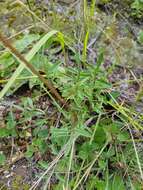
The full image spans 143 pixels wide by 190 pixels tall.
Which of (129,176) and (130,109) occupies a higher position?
(130,109)

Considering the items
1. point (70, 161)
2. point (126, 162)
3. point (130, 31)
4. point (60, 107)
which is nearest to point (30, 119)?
point (60, 107)

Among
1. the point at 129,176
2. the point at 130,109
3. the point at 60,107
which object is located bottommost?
the point at 129,176

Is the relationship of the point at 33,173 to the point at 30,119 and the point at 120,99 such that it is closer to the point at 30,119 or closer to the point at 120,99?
the point at 30,119

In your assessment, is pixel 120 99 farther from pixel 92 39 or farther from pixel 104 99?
pixel 92 39

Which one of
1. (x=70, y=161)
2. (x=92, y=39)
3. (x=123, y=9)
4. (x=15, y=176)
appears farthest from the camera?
(x=123, y=9)

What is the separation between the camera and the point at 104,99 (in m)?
1.46

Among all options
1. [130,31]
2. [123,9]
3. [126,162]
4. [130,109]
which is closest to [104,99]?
[130,109]

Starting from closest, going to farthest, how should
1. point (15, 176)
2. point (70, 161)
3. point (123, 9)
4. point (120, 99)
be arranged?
point (70, 161)
point (15, 176)
point (120, 99)
point (123, 9)

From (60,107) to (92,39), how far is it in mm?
447

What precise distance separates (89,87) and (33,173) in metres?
0.37

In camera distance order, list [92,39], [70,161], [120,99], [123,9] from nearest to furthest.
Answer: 1. [70,161]
2. [120,99]
3. [92,39]
4. [123,9]

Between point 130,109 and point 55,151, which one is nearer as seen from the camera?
point 55,151

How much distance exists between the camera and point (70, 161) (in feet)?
4.24

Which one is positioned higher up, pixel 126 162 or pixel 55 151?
pixel 55 151
